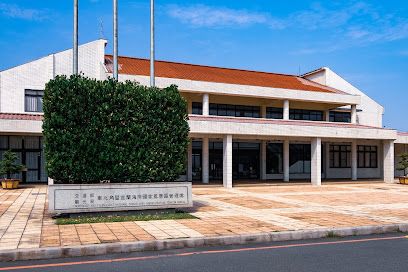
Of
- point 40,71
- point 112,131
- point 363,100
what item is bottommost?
point 112,131

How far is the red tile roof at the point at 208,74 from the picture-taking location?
31297mm

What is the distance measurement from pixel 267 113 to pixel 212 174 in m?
7.28

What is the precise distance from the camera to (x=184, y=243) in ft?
30.2

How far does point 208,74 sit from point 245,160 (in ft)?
26.4

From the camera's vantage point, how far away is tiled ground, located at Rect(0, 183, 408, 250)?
9.49 m

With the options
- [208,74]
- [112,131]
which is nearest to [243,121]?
[208,74]

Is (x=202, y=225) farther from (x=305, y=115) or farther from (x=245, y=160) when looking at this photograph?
(x=305, y=115)

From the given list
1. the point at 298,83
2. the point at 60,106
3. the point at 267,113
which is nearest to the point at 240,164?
the point at 267,113

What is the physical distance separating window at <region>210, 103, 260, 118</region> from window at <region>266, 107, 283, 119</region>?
1.09 m

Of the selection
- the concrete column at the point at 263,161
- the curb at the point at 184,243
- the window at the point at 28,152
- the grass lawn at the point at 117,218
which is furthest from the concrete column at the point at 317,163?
the window at the point at 28,152

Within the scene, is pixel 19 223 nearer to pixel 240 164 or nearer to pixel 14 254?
pixel 14 254

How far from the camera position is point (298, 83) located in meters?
39.3

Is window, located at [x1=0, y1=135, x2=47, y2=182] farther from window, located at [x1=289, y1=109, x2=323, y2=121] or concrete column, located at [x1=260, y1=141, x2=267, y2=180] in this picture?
window, located at [x1=289, y1=109, x2=323, y2=121]

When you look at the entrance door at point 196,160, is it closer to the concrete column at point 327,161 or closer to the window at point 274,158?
the window at point 274,158
